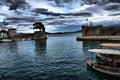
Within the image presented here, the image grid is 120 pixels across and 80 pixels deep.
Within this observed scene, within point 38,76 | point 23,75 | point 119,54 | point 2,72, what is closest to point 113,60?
point 119,54

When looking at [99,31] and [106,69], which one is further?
[99,31]

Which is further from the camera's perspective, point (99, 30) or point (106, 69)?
point (99, 30)

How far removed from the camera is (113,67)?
3872 centimetres

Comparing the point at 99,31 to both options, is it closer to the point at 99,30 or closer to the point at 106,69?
the point at 99,30

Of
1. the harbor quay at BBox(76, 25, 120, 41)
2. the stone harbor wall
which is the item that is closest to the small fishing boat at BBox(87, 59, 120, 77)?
the harbor quay at BBox(76, 25, 120, 41)

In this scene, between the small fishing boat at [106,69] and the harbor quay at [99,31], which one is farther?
the harbor quay at [99,31]

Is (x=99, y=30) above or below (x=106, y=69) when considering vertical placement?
above

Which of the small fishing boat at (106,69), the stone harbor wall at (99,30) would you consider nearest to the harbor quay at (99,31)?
the stone harbor wall at (99,30)

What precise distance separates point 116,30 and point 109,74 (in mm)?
143524

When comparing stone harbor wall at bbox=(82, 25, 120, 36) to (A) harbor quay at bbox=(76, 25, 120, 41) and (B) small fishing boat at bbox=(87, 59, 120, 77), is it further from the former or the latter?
(B) small fishing boat at bbox=(87, 59, 120, 77)

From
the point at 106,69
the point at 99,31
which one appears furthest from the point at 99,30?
the point at 106,69

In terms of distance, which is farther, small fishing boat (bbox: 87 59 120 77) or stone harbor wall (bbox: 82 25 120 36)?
stone harbor wall (bbox: 82 25 120 36)

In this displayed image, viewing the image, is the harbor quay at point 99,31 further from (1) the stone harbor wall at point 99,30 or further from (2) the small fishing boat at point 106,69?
(2) the small fishing boat at point 106,69

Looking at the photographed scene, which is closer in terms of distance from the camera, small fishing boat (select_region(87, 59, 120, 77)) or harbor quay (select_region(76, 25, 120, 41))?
small fishing boat (select_region(87, 59, 120, 77))
